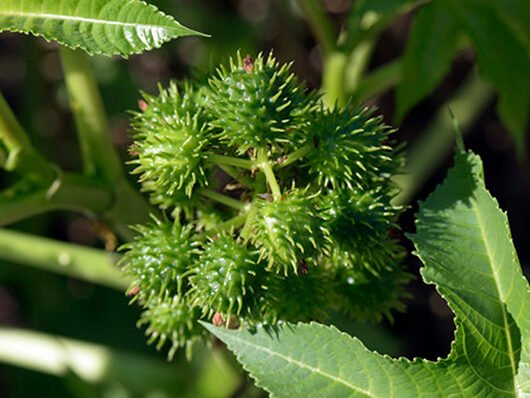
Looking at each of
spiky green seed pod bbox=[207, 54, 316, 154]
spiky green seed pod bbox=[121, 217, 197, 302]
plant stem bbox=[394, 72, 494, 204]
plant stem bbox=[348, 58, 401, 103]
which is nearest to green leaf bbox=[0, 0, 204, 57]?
spiky green seed pod bbox=[207, 54, 316, 154]

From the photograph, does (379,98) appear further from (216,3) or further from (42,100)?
(42,100)

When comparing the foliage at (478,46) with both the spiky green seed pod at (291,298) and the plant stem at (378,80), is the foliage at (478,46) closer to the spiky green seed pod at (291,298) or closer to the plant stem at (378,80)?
the plant stem at (378,80)

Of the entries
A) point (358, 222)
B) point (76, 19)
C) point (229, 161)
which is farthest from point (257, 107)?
point (76, 19)

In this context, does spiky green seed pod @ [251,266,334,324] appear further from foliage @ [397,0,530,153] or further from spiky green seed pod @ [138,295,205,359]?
foliage @ [397,0,530,153]

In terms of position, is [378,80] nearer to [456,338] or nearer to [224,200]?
[224,200]

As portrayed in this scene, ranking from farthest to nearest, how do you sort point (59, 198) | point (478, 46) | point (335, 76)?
1. point (335, 76)
2. point (478, 46)
3. point (59, 198)

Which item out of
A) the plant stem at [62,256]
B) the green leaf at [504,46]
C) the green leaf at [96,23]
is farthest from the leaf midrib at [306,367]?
the green leaf at [504,46]

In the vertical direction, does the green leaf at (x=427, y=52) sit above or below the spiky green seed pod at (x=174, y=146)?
above
